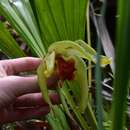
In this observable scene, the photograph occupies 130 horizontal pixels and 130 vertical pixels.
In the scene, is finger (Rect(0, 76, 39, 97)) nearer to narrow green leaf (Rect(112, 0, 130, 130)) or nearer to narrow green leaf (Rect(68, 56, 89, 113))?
narrow green leaf (Rect(68, 56, 89, 113))

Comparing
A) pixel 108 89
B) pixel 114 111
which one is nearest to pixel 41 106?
pixel 108 89

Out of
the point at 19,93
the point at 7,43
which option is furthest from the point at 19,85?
the point at 7,43

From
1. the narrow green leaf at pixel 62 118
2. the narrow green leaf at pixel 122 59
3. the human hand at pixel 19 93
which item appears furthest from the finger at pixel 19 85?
the narrow green leaf at pixel 122 59

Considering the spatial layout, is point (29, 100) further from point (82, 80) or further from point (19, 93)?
point (82, 80)

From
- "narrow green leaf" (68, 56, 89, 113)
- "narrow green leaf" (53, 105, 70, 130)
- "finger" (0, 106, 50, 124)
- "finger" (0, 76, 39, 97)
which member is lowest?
"finger" (0, 106, 50, 124)

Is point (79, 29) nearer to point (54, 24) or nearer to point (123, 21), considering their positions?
point (54, 24)

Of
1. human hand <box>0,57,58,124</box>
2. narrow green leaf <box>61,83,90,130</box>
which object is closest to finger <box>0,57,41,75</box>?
human hand <box>0,57,58,124</box>

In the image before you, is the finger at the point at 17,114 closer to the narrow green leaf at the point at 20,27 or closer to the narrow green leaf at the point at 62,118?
the narrow green leaf at the point at 62,118
